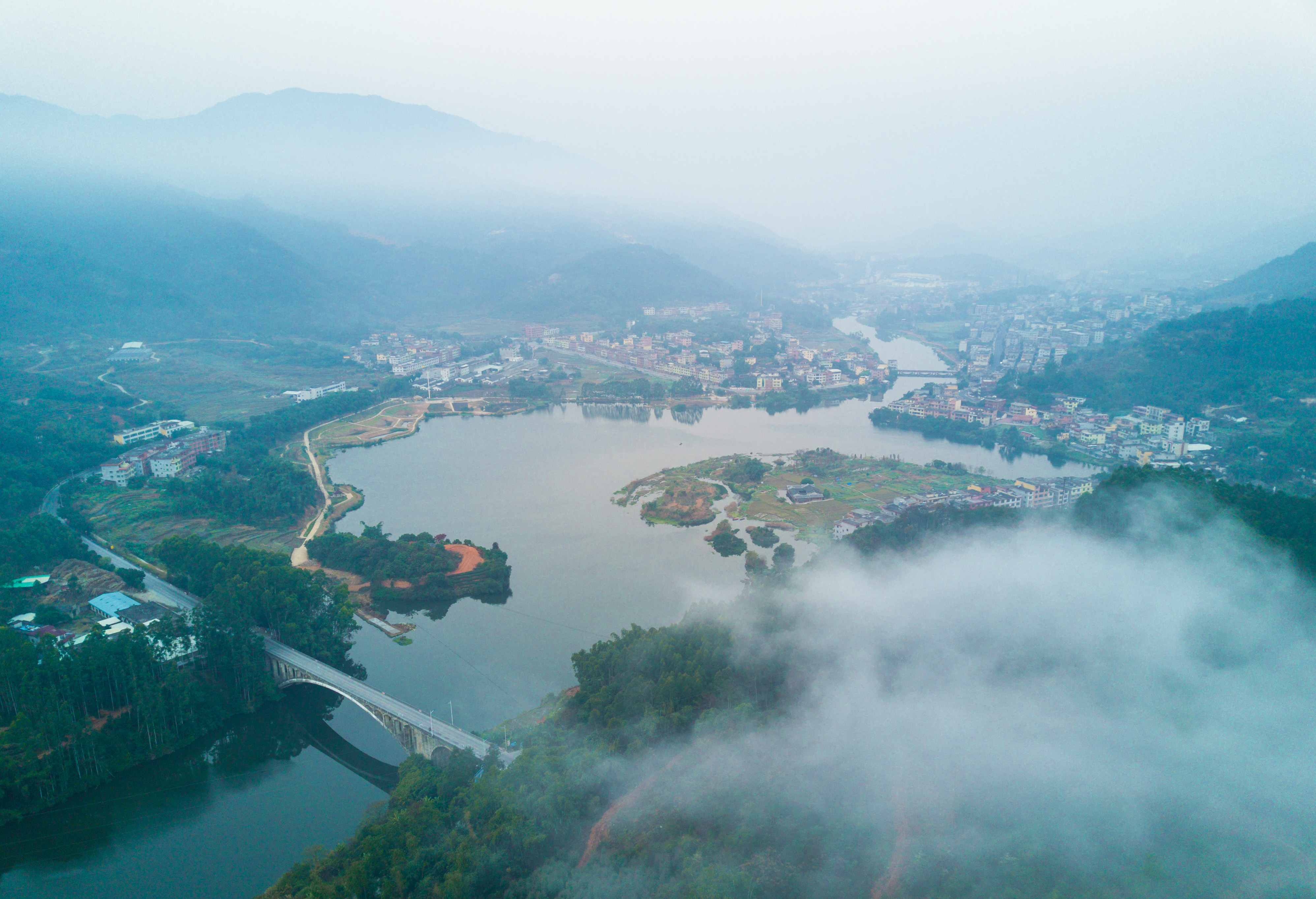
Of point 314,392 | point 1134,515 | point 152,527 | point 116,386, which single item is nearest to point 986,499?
point 1134,515

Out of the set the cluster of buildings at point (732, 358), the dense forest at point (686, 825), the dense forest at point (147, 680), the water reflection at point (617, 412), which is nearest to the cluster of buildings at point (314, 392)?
the water reflection at point (617, 412)

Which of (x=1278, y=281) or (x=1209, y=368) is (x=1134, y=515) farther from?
(x=1278, y=281)

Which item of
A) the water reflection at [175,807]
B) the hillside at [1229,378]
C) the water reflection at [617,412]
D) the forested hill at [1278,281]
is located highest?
the forested hill at [1278,281]

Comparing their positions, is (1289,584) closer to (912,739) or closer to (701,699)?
(912,739)

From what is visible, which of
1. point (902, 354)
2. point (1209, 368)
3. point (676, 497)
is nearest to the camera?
point (676, 497)

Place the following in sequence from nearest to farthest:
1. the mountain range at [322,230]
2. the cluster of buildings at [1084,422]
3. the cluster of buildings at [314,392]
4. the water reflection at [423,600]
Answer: the water reflection at [423,600]
the cluster of buildings at [1084,422]
the cluster of buildings at [314,392]
the mountain range at [322,230]

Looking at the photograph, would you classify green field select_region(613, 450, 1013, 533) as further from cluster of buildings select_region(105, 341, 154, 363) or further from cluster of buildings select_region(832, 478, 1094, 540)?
cluster of buildings select_region(105, 341, 154, 363)

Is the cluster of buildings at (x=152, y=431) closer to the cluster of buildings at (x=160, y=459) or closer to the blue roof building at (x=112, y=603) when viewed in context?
the cluster of buildings at (x=160, y=459)

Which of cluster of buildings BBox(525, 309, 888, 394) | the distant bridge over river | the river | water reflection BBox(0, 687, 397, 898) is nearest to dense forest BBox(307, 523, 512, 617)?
water reflection BBox(0, 687, 397, 898)
